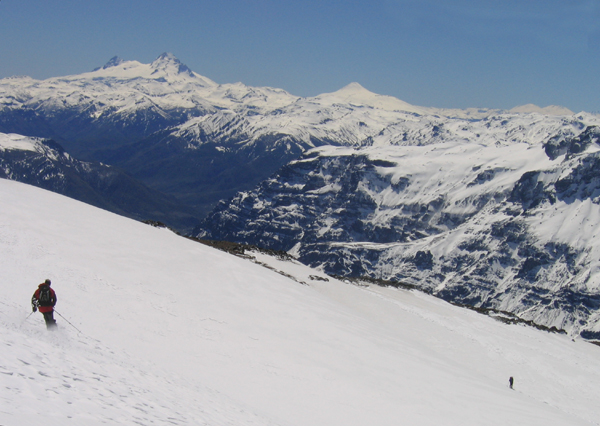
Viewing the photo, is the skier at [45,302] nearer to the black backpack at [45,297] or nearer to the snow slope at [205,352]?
the black backpack at [45,297]

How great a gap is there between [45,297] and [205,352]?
24.3 ft

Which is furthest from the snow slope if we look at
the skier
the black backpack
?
the black backpack

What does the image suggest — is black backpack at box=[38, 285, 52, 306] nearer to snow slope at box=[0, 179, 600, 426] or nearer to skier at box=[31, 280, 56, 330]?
skier at box=[31, 280, 56, 330]

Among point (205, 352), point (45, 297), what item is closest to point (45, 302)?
point (45, 297)

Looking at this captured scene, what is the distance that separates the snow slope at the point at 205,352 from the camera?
14.0m

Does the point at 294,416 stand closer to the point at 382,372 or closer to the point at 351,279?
the point at 382,372

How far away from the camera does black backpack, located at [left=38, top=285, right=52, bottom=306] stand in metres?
19.6

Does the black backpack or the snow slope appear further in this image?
the black backpack

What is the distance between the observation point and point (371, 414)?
20297mm

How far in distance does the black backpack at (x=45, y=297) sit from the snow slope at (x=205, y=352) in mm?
1034

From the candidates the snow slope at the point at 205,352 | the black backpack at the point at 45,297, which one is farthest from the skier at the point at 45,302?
the snow slope at the point at 205,352

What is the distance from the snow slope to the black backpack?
1034 mm

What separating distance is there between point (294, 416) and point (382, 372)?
8723mm

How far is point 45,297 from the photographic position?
64.6 ft
